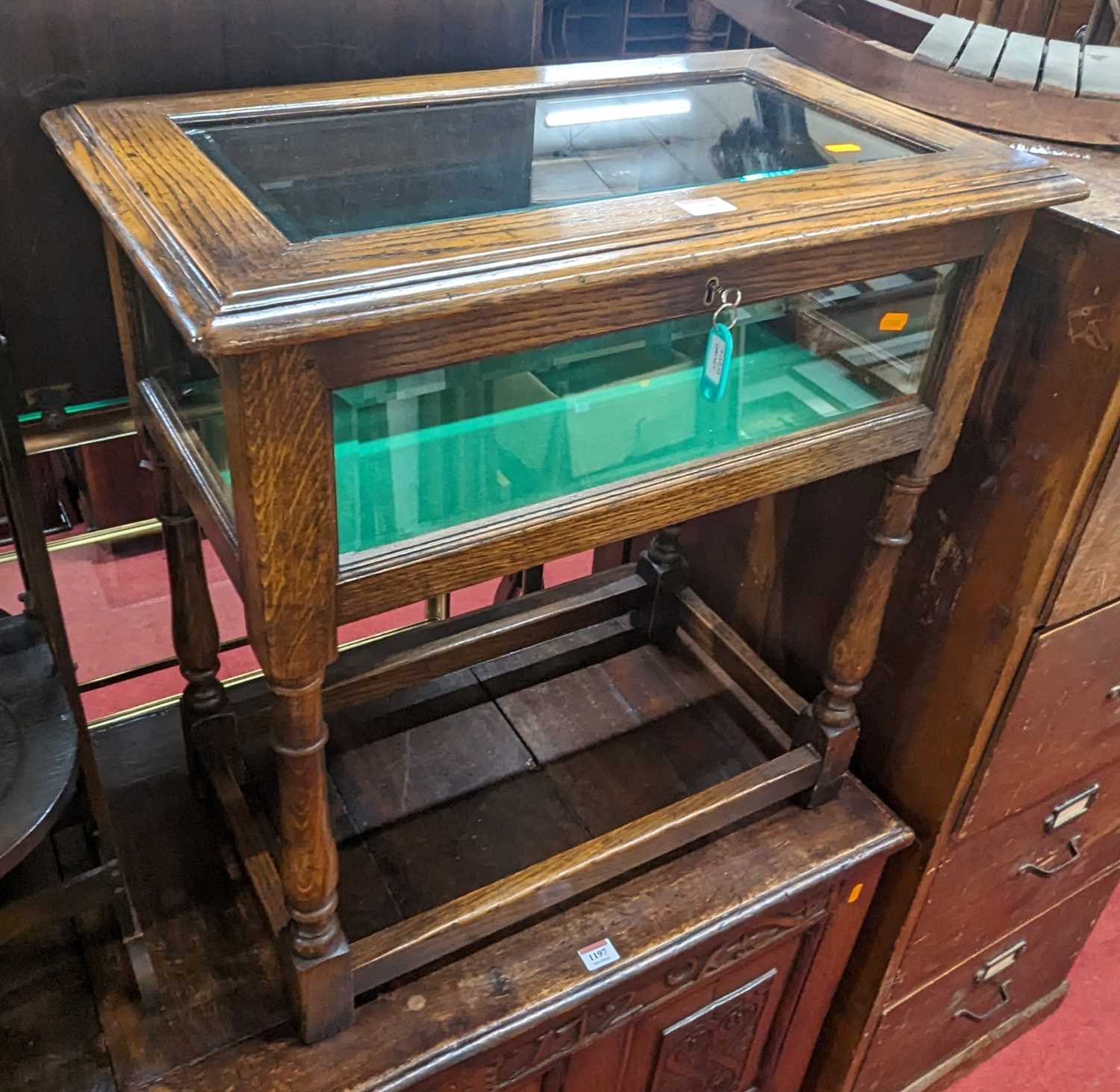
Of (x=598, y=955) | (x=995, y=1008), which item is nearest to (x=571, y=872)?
(x=598, y=955)

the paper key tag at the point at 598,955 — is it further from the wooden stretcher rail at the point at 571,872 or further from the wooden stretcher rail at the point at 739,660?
the wooden stretcher rail at the point at 739,660

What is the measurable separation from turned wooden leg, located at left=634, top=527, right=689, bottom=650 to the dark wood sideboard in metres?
0.04

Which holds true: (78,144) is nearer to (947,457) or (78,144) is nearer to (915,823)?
(947,457)

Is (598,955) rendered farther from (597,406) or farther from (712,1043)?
(597,406)

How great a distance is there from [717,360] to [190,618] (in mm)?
565

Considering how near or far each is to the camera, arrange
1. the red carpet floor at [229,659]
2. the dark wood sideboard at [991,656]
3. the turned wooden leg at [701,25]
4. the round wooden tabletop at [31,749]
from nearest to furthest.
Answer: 1. the round wooden tabletop at [31,749]
2. the dark wood sideboard at [991,656]
3. the red carpet floor at [229,659]
4. the turned wooden leg at [701,25]

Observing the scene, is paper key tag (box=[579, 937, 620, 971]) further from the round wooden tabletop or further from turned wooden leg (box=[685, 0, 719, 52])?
turned wooden leg (box=[685, 0, 719, 52])

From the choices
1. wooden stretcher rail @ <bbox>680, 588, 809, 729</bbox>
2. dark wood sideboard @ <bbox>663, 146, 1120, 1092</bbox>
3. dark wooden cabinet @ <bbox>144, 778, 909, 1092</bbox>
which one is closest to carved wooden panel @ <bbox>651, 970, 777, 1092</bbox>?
dark wooden cabinet @ <bbox>144, 778, 909, 1092</bbox>

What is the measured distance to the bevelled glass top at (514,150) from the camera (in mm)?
735

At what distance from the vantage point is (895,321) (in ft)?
2.93

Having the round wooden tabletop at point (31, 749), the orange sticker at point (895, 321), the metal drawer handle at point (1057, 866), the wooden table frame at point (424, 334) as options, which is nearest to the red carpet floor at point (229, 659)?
the metal drawer handle at point (1057, 866)

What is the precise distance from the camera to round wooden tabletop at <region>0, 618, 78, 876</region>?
0.80 meters

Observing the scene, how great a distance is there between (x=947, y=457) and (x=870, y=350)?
0.39 ft

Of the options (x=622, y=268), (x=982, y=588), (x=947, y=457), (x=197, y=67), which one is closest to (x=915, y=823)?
(x=982, y=588)
